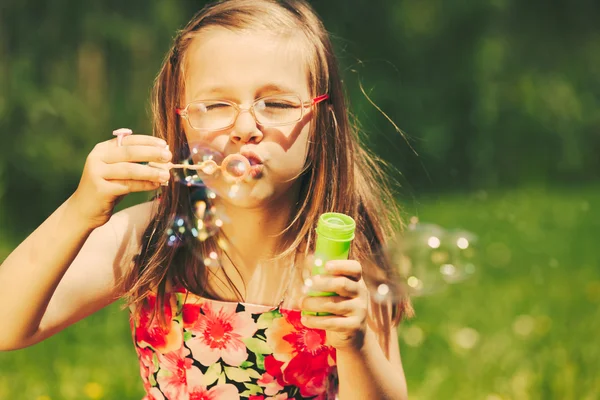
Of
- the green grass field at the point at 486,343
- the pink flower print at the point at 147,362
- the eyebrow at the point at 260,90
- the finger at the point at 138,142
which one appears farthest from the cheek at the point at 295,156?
the green grass field at the point at 486,343

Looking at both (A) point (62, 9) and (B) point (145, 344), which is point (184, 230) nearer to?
(B) point (145, 344)

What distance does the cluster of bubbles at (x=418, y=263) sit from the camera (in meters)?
1.61

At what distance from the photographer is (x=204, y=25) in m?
1.44

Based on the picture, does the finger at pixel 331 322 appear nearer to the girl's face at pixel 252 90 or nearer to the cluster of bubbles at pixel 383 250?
the cluster of bubbles at pixel 383 250

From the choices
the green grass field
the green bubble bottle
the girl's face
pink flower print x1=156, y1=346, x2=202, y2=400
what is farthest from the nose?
the green grass field

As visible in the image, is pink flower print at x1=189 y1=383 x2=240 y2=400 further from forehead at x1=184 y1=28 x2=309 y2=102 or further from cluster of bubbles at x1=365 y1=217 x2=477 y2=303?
forehead at x1=184 y1=28 x2=309 y2=102

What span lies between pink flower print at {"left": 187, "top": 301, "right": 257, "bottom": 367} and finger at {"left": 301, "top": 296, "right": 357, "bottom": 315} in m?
0.36

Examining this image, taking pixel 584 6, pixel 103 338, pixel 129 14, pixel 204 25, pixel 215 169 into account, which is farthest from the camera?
pixel 584 6

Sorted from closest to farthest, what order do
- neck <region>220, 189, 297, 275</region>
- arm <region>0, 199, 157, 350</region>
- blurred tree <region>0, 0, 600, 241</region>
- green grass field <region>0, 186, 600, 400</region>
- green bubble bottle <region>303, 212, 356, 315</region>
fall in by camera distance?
green bubble bottle <region>303, 212, 356, 315</region>, arm <region>0, 199, 157, 350</region>, neck <region>220, 189, 297, 275</region>, green grass field <region>0, 186, 600, 400</region>, blurred tree <region>0, 0, 600, 241</region>

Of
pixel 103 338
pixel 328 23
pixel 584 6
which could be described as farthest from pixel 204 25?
pixel 584 6

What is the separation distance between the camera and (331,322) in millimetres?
1187

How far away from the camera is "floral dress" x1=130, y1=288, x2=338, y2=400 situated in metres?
1.52

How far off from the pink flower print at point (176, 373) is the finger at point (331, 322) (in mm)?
432

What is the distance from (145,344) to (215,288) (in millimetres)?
189
